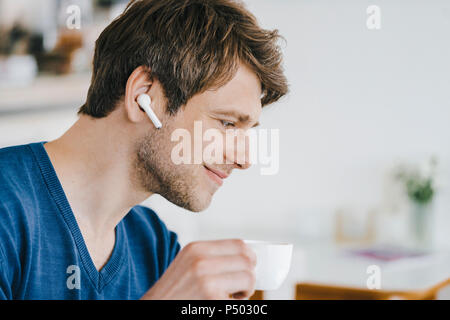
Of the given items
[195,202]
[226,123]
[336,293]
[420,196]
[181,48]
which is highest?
[181,48]

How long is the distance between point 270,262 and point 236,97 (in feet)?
0.97

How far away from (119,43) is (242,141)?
0.83ft

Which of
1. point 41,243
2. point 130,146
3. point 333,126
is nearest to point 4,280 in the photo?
point 41,243

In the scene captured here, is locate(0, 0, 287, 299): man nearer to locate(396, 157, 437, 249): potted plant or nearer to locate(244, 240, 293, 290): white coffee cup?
locate(244, 240, 293, 290): white coffee cup

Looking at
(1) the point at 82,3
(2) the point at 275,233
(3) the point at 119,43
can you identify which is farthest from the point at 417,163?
(3) the point at 119,43

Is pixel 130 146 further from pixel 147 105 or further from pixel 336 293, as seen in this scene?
pixel 336 293

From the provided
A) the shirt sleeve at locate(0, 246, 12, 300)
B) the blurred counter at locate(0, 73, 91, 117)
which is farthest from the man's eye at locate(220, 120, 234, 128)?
the blurred counter at locate(0, 73, 91, 117)

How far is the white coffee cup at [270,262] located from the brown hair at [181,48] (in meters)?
0.30

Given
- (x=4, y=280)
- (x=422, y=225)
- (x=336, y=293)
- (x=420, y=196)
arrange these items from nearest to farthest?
1. (x=4, y=280)
2. (x=336, y=293)
3. (x=422, y=225)
4. (x=420, y=196)

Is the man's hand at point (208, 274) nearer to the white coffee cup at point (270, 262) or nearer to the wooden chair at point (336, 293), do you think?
the white coffee cup at point (270, 262)

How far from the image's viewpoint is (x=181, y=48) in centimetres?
79

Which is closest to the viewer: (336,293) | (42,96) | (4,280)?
(4,280)

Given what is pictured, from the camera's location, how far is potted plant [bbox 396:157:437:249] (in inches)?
70.7
